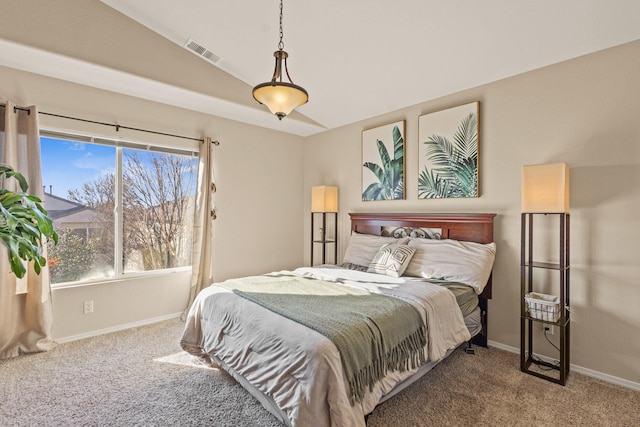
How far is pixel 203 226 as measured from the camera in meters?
3.79

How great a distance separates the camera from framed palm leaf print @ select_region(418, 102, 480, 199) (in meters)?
3.10

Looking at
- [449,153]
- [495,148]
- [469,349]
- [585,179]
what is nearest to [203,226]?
[449,153]

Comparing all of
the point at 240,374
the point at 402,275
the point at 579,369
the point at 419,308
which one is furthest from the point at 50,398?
the point at 579,369

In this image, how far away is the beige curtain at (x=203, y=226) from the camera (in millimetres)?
3779

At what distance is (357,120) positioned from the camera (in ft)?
13.7

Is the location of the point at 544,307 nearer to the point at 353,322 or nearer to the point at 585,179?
the point at 585,179

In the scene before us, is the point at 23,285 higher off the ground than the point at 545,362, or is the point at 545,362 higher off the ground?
the point at 23,285

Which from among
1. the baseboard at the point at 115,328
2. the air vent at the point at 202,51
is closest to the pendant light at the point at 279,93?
the air vent at the point at 202,51

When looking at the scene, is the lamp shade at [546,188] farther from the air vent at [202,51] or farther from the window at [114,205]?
the window at [114,205]

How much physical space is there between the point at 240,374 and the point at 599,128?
3.24m

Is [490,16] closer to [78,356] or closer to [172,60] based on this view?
[172,60]

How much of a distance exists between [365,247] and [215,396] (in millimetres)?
2142

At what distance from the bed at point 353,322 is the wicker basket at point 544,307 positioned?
384mm

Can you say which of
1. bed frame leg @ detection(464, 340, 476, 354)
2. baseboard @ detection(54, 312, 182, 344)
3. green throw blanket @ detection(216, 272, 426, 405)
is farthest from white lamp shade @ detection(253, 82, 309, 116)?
baseboard @ detection(54, 312, 182, 344)
